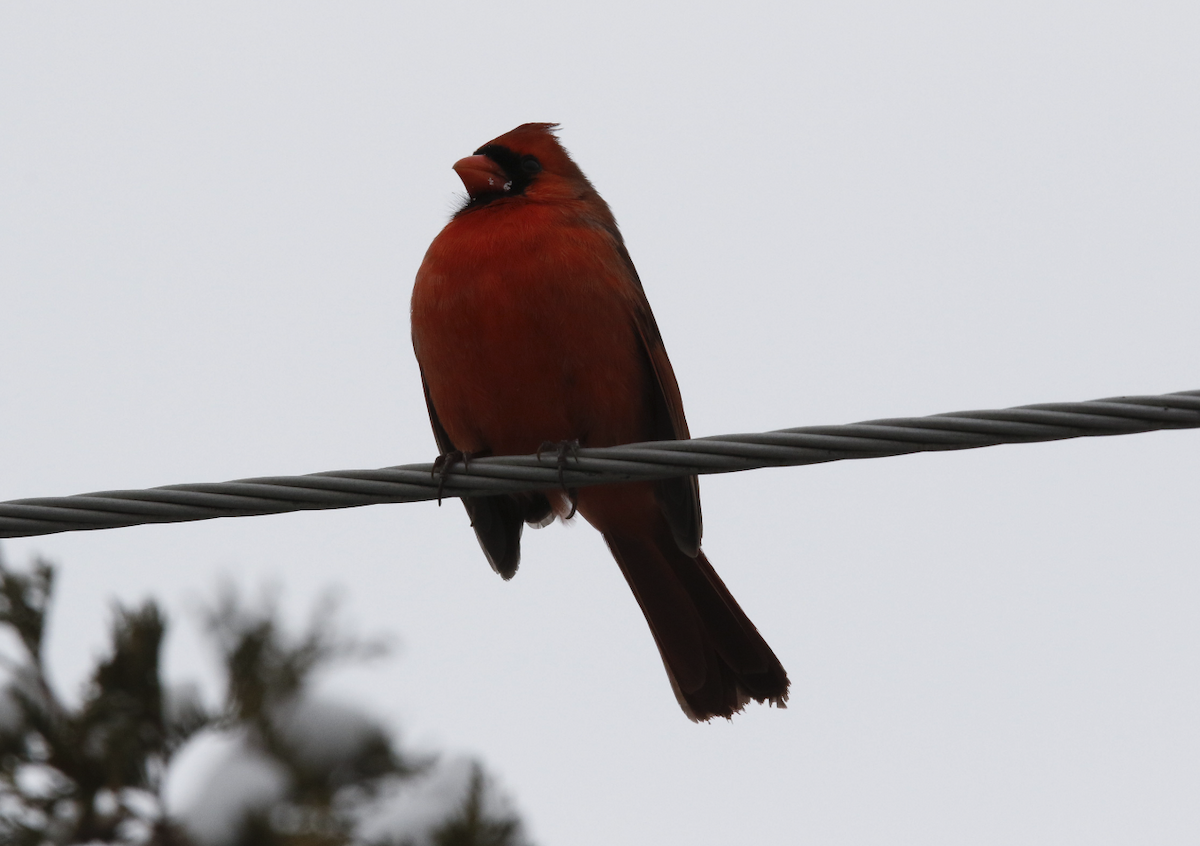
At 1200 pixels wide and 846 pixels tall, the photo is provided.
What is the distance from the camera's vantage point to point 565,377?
4.48 m

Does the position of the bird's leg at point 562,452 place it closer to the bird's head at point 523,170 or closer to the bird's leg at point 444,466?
the bird's leg at point 444,466

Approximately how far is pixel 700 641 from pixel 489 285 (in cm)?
156

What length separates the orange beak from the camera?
5125 millimetres

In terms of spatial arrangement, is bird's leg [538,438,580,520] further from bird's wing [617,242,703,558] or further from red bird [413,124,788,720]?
bird's wing [617,242,703,558]

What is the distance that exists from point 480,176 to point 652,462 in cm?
217

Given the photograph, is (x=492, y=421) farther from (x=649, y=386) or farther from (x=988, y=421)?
(x=988, y=421)

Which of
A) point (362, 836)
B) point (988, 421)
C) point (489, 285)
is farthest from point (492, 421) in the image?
point (988, 421)

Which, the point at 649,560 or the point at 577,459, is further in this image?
the point at 649,560

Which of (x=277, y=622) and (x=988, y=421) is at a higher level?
(x=988, y=421)

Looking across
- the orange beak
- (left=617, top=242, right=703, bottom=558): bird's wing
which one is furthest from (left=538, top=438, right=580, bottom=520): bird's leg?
the orange beak

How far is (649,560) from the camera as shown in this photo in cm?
512

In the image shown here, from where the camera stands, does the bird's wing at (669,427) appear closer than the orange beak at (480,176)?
Yes

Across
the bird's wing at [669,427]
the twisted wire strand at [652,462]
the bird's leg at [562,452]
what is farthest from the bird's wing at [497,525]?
the twisted wire strand at [652,462]

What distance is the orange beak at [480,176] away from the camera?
512 cm
